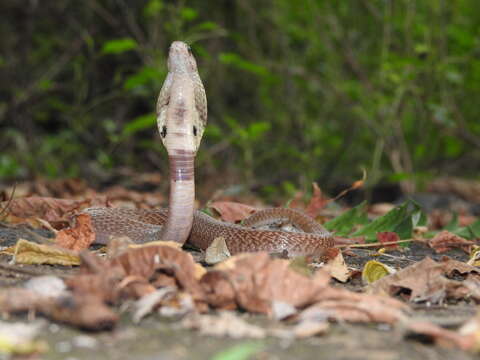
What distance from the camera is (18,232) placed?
3531 millimetres

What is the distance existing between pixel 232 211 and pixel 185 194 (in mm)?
1409

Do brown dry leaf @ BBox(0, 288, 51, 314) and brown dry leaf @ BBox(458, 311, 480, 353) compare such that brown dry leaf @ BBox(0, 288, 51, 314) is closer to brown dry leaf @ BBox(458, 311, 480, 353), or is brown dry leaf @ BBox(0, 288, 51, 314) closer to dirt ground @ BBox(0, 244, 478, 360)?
dirt ground @ BBox(0, 244, 478, 360)

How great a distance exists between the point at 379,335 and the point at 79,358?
3.00 feet

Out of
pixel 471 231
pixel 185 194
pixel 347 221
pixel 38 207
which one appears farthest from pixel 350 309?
pixel 38 207

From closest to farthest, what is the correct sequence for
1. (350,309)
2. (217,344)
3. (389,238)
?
(217,344) < (350,309) < (389,238)

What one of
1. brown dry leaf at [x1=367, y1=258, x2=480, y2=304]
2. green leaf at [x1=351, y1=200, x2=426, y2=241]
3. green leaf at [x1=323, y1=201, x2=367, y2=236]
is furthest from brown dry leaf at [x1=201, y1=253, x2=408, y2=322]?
green leaf at [x1=323, y1=201, x2=367, y2=236]

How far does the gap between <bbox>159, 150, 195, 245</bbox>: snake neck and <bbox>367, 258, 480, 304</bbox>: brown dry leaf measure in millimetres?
1101

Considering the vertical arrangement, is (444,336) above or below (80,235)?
above

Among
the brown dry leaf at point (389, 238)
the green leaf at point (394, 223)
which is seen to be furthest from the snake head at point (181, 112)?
the green leaf at point (394, 223)

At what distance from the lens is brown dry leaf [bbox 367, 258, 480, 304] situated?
2.35m

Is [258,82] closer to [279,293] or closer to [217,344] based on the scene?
[279,293]

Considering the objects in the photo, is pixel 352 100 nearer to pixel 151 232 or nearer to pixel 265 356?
pixel 151 232

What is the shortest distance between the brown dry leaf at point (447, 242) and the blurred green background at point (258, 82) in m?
2.71

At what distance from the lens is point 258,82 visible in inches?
422
